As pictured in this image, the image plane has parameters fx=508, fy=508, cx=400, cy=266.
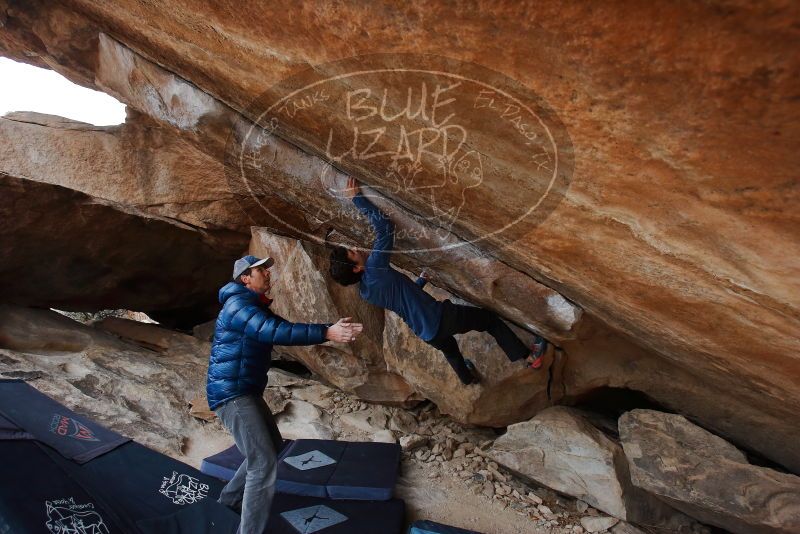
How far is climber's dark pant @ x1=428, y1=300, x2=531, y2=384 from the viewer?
3.96 meters

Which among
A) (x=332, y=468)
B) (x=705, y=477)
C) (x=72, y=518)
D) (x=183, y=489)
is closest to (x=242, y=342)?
(x=72, y=518)

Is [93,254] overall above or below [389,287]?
below

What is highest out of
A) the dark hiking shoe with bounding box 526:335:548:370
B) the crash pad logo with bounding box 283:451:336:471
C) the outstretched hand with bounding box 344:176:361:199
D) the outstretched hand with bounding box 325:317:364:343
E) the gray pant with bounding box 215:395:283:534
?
the outstretched hand with bounding box 344:176:361:199

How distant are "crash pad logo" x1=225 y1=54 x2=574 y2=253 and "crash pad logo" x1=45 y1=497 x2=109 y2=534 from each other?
8.70 ft

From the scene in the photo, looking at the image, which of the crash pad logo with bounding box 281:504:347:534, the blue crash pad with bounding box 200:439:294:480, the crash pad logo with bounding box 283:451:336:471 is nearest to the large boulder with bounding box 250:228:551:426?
the crash pad logo with bounding box 283:451:336:471

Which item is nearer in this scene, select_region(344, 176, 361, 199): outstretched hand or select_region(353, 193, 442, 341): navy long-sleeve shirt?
select_region(353, 193, 442, 341): navy long-sleeve shirt

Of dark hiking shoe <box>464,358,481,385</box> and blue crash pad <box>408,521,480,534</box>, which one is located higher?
dark hiking shoe <box>464,358,481,385</box>

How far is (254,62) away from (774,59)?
2.32 m

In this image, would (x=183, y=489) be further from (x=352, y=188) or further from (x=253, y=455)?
(x=352, y=188)

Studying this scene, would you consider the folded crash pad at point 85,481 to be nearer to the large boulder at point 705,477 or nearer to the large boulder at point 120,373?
the large boulder at point 120,373

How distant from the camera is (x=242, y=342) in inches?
121

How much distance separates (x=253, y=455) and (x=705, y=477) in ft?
10.0

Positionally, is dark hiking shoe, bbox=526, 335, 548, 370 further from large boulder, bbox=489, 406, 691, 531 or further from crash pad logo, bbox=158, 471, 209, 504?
crash pad logo, bbox=158, 471, 209, 504

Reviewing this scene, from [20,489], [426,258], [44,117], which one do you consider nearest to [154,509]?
[20,489]
